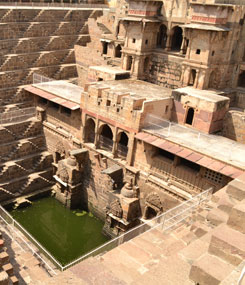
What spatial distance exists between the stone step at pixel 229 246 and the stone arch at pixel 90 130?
15052 millimetres

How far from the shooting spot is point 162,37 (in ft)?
83.1

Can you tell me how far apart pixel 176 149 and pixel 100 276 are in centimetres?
990

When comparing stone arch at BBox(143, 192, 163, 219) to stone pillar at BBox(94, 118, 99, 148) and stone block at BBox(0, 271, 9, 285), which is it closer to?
A: stone pillar at BBox(94, 118, 99, 148)

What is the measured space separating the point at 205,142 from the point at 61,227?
9.98 meters

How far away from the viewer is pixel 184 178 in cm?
1677

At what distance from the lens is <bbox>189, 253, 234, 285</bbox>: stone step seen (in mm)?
6259

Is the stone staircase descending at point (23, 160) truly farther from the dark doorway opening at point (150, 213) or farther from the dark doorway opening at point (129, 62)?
the dark doorway opening at point (150, 213)

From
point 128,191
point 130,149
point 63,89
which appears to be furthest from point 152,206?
point 63,89

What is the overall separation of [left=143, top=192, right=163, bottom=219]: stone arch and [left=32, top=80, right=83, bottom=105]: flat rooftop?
7.87m


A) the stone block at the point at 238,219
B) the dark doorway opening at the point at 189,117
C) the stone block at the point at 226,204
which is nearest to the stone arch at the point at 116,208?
the dark doorway opening at the point at 189,117

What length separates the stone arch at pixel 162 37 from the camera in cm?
2498

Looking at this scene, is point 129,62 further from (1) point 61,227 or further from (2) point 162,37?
(1) point 61,227

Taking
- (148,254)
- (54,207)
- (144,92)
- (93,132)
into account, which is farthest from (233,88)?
(148,254)

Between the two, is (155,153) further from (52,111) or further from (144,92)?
(52,111)
